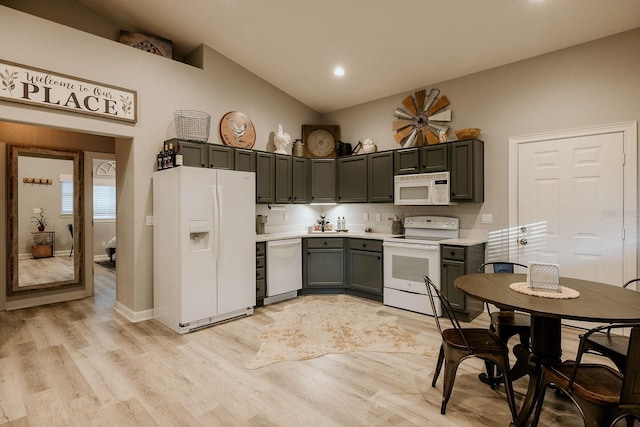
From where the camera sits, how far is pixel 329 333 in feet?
11.4

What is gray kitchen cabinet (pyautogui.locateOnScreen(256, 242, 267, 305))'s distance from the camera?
4336 millimetres

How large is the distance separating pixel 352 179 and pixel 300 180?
82 centimetres

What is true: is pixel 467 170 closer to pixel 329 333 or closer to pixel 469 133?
pixel 469 133

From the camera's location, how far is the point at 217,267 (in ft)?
12.2

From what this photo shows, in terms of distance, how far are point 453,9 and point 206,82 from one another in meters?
3.10

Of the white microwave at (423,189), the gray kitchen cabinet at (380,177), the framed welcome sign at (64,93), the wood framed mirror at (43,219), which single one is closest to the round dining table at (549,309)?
the white microwave at (423,189)

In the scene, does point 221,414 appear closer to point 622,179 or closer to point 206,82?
point 206,82

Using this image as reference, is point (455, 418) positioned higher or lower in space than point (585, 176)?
lower

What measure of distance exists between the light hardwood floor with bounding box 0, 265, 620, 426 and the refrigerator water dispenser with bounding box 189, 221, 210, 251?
36.3 inches

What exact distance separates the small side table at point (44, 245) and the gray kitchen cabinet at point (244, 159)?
292 cm

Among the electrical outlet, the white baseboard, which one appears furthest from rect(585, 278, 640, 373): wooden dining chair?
the white baseboard

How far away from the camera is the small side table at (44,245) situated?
4.54 metres

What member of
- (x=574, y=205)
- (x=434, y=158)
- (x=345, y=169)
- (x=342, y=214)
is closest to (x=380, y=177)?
(x=345, y=169)

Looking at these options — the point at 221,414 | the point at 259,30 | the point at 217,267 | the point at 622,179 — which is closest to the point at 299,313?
the point at 217,267
